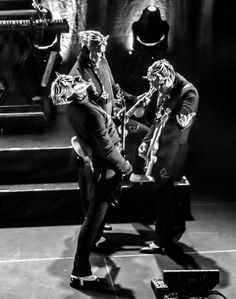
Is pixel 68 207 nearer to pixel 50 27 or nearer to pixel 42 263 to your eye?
pixel 42 263

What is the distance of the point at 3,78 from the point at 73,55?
5.60 feet

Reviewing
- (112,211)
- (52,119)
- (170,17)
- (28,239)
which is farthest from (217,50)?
(28,239)

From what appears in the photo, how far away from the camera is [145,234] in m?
6.81

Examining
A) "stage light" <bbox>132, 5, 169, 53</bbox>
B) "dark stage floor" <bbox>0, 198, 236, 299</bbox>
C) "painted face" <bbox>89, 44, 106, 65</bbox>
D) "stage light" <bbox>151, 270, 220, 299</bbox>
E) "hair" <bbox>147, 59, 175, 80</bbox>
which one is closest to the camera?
"stage light" <bbox>151, 270, 220, 299</bbox>

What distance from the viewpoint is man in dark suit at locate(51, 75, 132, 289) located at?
5477 mm

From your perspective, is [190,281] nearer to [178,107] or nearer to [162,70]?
[178,107]

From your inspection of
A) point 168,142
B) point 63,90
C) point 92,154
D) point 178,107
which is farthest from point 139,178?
point 63,90

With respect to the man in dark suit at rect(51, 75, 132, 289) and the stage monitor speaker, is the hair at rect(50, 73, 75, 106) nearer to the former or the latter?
the man in dark suit at rect(51, 75, 132, 289)

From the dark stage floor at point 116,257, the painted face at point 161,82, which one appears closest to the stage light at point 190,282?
the dark stage floor at point 116,257

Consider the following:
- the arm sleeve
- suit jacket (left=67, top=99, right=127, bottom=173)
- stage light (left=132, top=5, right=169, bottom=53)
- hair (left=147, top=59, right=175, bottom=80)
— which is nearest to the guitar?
the arm sleeve

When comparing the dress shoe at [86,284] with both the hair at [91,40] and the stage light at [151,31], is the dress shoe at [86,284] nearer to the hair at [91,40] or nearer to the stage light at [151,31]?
the hair at [91,40]

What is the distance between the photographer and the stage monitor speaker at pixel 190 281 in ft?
17.3

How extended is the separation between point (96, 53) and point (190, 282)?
2204mm

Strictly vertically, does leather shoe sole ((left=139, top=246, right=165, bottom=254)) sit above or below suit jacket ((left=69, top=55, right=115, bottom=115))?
below
